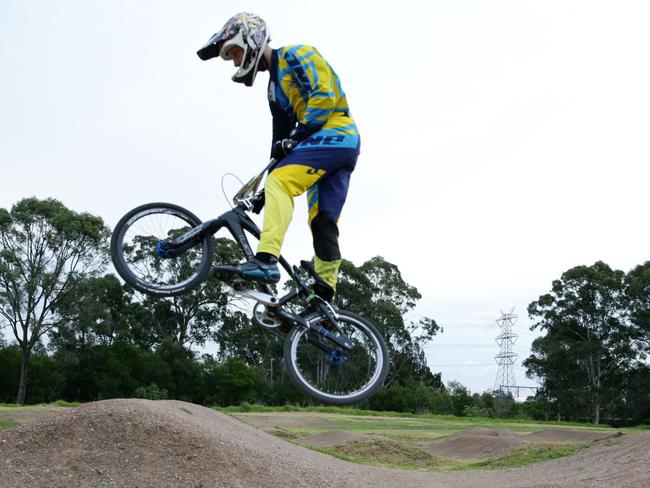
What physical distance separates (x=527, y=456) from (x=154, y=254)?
1114 inches

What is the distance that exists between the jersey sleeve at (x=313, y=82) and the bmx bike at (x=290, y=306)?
0.60 meters

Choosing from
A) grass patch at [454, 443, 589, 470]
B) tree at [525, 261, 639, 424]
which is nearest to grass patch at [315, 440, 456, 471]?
grass patch at [454, 443, 589, 470]

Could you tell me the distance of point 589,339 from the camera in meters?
63.6

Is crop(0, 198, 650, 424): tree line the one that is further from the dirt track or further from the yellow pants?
the yellow pants

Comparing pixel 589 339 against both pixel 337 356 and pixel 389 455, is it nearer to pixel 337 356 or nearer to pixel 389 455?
pixel 389 455

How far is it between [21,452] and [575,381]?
186 feet

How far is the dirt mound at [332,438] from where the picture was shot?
34.1 m

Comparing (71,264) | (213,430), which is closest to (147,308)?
(71,264)

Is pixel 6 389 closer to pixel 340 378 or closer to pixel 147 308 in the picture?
pixel 147 308

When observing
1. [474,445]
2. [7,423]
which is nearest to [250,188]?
[7,423]

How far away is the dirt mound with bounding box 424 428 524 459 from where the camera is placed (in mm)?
35875

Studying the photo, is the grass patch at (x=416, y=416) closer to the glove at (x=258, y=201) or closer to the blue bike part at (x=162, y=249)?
the blue bike part at (x=162, y=249)

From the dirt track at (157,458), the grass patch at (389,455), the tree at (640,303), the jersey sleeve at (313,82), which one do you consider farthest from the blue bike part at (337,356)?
the tree at (640,303)

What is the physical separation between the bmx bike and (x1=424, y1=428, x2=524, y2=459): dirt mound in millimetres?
30315
